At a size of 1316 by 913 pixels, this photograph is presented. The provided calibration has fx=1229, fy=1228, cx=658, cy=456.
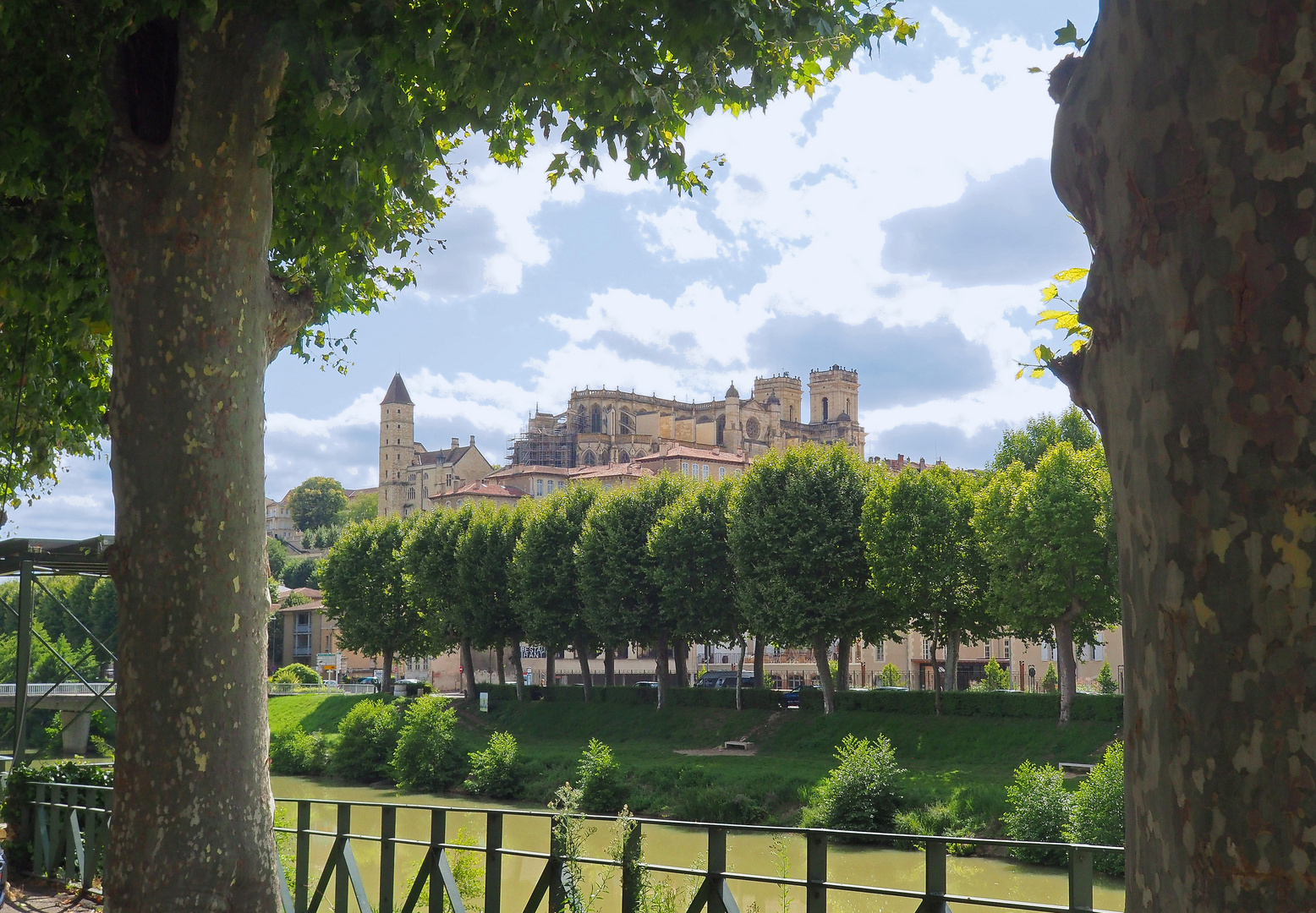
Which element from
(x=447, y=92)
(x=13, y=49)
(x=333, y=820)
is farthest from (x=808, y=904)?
(x=333, y=820)

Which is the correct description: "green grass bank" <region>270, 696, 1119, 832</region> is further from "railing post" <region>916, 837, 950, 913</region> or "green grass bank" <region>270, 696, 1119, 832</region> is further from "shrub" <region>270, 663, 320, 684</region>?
"shrub" <region>270, 663, 320, 684</region>

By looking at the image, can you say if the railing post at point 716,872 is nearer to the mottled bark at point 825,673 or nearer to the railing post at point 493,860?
the railing post at point 493,860

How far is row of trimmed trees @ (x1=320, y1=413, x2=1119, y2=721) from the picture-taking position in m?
35.7

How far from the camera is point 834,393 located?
14025cm

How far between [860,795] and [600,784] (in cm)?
838

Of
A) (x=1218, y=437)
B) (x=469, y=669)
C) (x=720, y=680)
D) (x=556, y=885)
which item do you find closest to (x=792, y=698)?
(x=469, y=669)

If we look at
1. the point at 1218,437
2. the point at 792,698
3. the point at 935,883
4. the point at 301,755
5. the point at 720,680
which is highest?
the point at 1218,437

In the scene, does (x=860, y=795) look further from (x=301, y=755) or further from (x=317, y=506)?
(x=317, y=506)

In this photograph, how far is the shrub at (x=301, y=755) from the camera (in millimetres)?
44625

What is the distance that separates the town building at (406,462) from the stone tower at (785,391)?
31.9 metres

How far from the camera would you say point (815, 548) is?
39.7 meters

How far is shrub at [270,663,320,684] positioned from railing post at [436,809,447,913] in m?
63.5

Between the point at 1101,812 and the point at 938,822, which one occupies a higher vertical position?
the point at 1101,812

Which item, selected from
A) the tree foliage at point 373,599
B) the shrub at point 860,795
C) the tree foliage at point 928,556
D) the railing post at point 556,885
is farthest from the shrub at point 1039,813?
the tree foliage at point 373,599
